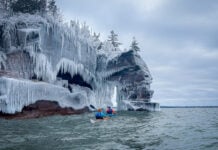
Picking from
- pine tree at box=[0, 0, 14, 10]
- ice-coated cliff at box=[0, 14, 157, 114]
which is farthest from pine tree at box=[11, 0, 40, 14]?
ice-coated cliff at box=[0, 14, 157, 114]

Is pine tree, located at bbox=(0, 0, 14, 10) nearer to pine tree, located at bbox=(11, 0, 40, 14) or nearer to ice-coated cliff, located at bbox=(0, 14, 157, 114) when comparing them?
pine tree, located at bbox=(11, 0, 40, 14)

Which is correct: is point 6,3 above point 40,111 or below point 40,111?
above

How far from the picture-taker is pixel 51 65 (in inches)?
1640

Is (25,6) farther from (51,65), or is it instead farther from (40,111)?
(40,111)

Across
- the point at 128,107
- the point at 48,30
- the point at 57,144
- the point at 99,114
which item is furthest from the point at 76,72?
the point at 57,144

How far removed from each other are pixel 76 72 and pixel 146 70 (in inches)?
976

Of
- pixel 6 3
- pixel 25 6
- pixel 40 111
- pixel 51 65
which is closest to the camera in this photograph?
pixel 40 111

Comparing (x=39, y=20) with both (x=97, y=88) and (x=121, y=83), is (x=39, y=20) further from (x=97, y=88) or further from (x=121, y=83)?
(x=121, y=83)

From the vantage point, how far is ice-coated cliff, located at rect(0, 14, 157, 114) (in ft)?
114

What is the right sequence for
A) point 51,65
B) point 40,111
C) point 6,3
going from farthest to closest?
1. point 6,3
2. point 51,65
3. point 40,111

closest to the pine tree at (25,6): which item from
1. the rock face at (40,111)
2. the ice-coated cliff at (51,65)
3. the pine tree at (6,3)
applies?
the pine tree at (6,3)

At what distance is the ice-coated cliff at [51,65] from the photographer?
3490 centimetres

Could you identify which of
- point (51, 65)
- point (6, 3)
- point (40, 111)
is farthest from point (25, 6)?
point (40, 111)

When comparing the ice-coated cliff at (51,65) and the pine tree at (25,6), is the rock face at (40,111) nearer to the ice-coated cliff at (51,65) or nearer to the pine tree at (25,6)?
the ice-coated cliff at (51,65)
